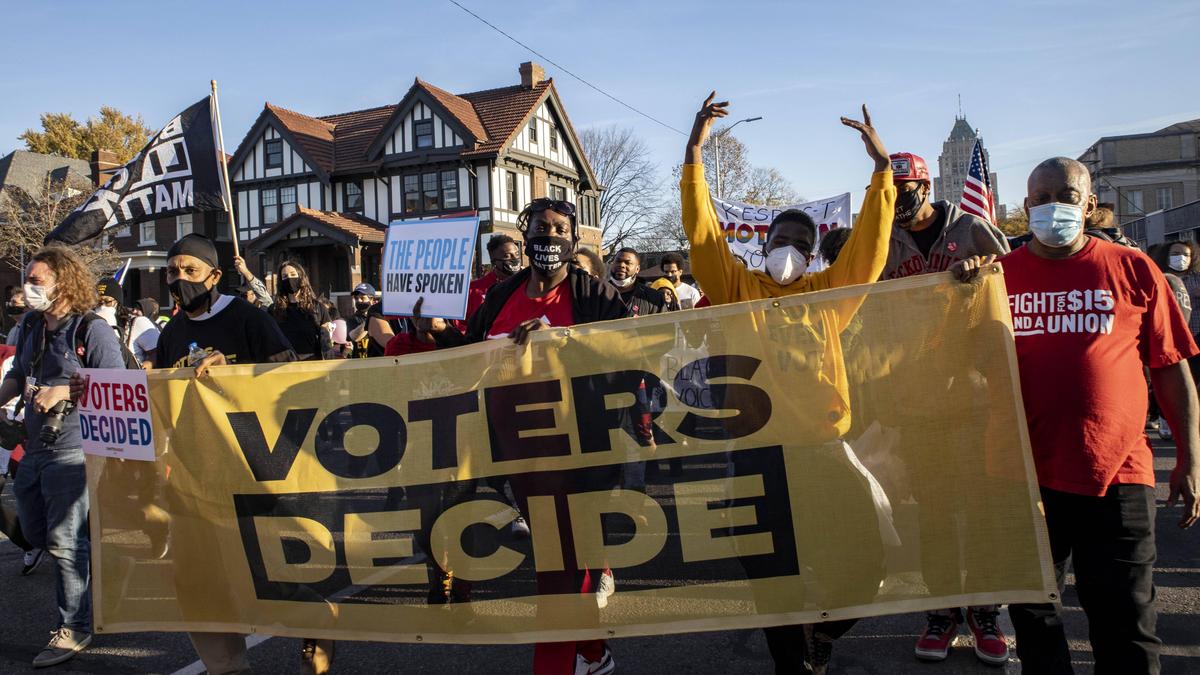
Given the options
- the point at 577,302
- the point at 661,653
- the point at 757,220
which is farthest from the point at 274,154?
the point at 661,653

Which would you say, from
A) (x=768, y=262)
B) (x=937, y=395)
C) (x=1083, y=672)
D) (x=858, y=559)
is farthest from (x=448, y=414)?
(x=1083, y=672)

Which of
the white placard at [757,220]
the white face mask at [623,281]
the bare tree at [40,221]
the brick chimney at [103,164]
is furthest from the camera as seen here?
the bare tree at [40,221]

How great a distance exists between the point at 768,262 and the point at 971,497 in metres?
1.14

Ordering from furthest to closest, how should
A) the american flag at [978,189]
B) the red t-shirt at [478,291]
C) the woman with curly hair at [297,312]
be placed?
the woman with curly hair at [297,312] < the american flag at [978,189] < the red t-shirt at [478,291]

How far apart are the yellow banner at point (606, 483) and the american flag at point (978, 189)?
406 centimetres

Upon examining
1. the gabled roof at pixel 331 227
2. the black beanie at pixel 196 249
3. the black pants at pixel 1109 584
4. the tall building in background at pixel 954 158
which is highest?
the tall building in background at pixel 954 158

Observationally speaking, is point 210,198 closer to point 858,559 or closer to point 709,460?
point 709,460

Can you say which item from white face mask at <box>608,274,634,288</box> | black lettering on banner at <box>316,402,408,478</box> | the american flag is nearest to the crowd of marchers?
black lettering on banner at <box>316,402,408,478</box>

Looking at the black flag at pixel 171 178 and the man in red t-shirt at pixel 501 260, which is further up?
the black flag at pixel 171 178

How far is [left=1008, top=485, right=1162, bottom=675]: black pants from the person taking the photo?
2.72 meters

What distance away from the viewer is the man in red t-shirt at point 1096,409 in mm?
2754

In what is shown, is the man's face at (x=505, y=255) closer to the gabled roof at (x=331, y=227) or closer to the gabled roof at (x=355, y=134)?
the gabled roof at (x=331, y=227)

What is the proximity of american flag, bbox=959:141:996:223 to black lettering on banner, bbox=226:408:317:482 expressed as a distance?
524 centimetres

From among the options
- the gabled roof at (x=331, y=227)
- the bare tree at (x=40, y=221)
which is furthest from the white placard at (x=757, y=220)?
the bare tree at (x=40, y=221)
